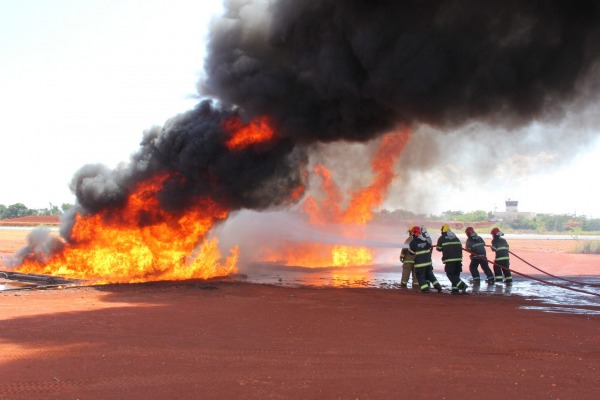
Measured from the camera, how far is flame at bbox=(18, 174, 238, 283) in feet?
47.0

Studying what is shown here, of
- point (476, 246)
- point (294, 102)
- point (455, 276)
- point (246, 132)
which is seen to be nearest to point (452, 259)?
point (455, 276)

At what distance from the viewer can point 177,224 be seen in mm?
14664

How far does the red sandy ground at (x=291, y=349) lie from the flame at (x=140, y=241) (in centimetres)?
392

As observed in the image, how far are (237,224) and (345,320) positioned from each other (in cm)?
1504

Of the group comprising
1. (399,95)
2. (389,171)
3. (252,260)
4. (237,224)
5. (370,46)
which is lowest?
(252,260)

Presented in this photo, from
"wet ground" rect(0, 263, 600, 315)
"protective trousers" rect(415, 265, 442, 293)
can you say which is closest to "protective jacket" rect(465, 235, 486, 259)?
"wet ground" rect(0, 263, 600, 315)

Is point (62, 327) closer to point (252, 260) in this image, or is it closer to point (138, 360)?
point (138, 360)

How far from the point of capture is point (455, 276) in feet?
39.5

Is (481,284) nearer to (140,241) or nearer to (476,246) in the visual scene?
(476,246)

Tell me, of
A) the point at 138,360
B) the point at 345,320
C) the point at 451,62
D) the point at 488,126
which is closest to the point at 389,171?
the point at 488,126

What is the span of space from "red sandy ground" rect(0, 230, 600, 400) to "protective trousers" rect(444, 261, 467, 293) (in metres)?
1.43

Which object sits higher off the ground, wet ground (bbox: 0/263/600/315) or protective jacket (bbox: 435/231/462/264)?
protective jacket (bbox: 435/231/462/264)

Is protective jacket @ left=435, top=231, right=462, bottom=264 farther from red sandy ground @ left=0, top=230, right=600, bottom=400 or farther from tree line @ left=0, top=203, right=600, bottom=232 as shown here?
tree line @ left=0, top=203, right=600, bottom=232

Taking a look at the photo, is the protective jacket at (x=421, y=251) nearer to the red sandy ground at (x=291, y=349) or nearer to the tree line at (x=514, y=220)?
the red sandy ground at (x=291, y=349)
